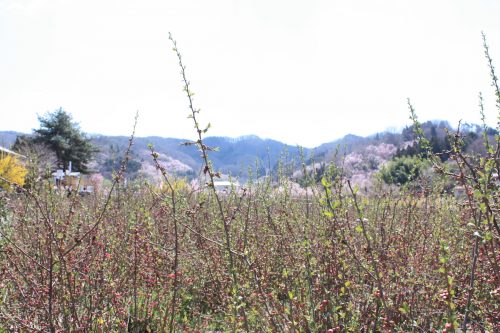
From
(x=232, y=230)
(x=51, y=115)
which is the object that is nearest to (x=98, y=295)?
(x=232, y=230)

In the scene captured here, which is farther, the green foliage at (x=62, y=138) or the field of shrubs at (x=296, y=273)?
the green foliage at (x=62, y=138)

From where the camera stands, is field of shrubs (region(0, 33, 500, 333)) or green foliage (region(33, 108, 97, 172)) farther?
green foliage (region(33, 108, 97, 172))

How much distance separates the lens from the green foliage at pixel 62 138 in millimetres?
34500

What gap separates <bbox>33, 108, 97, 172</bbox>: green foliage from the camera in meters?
34.5

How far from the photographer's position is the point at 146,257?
336 centimetres

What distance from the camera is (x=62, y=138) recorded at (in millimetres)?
34500

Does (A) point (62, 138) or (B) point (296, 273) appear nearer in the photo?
(B) point (296, 273)

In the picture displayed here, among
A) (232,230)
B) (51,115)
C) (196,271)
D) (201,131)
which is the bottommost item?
(196,271)

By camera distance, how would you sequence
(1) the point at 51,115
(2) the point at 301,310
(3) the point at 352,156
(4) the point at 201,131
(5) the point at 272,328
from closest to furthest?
(4) the point at 201,131 < (5) the point at 272,328 < (2) the point at 301,310 < (1) the point at 51,115 < (3) the point at 352,156

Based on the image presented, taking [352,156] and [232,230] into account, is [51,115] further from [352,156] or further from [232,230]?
[352,156]

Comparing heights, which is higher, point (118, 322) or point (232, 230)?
point (232, 230)

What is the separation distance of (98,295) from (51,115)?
117 feet

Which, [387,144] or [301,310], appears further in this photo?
[387,144]

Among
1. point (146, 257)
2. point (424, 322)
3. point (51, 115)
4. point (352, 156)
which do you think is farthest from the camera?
point (352, 156)
